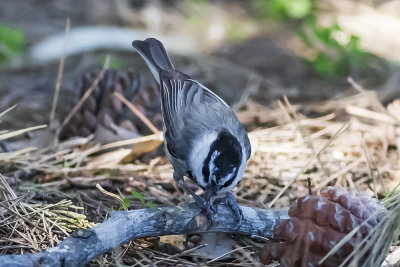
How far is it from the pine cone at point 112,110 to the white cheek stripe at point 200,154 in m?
1.13

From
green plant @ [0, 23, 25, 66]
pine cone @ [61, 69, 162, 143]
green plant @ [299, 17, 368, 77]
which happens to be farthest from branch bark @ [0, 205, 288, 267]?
green plant @ [0, 23, 25, 66]

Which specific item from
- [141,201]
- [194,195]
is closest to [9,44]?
[141,201]

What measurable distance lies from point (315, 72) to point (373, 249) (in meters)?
3.78

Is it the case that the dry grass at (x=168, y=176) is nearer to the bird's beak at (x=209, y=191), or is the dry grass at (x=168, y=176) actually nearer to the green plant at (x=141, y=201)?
the green plant at (x=141, y=201)

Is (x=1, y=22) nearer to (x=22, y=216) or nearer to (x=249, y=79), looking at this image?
(x=249, y=79)

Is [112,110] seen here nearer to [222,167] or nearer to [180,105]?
[180,105]

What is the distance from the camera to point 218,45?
20.1ft

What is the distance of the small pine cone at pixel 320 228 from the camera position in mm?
1981

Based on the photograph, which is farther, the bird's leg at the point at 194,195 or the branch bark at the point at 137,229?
the bird's leg at the point at 194,195

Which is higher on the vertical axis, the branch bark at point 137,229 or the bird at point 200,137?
the bird at point 200,137

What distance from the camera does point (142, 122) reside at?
3.66 metres

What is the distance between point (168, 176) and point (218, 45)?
10.5ft

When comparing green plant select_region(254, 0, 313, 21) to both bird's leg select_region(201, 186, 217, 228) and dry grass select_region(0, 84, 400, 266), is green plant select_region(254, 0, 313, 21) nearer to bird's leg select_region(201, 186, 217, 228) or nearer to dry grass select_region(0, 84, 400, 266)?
dry grass select_region(0, 84, 400, 266)

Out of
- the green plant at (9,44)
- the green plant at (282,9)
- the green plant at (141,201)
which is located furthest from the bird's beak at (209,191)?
the green plant at (282,9)
